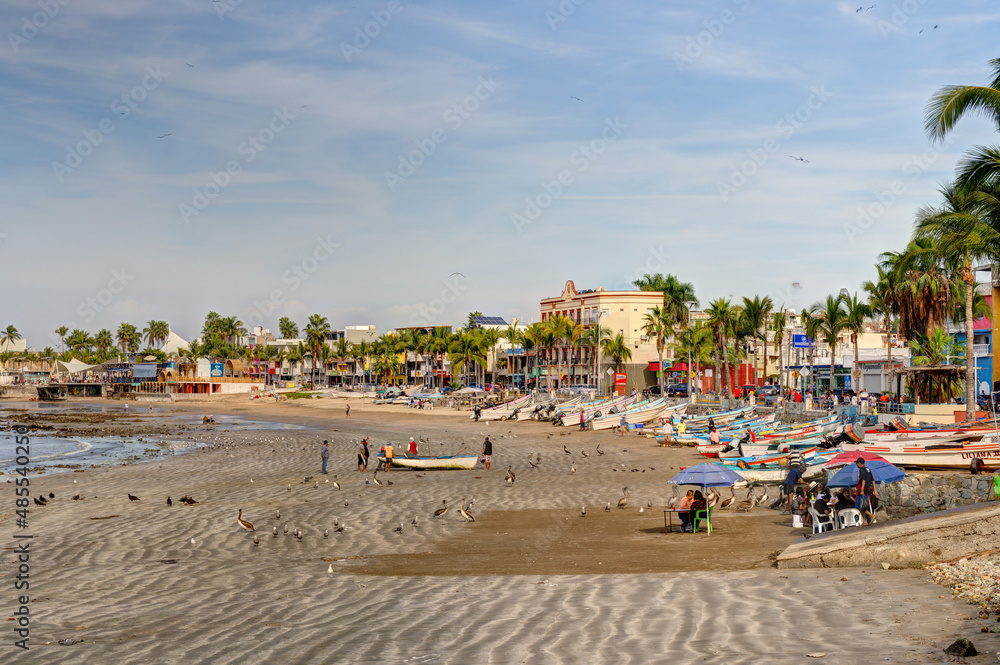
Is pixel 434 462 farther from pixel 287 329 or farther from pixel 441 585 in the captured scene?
pixel 287 329

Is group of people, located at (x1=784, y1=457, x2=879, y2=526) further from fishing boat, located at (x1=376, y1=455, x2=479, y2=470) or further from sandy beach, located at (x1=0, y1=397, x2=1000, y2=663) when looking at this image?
fishing boat, located at (x1=376, y1=455, x2=479, y2=470)

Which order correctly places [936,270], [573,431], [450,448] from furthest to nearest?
[573,431], [450,448], [936,270]

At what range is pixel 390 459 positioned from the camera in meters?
35.2

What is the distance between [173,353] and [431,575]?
588ft

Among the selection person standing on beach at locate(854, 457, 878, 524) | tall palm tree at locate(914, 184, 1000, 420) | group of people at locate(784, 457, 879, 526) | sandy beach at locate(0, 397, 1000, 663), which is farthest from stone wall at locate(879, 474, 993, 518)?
tall palm tree at locate(914, 184, 1000, 420)

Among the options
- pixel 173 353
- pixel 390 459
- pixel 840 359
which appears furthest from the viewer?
pixel 173 353

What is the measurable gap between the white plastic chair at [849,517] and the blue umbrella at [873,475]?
1.02 m

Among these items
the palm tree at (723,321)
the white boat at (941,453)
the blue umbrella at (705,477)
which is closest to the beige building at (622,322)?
the palm tree at (723,321)

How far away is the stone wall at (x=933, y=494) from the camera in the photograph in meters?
19.1

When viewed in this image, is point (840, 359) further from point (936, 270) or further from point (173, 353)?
point (173, 353)

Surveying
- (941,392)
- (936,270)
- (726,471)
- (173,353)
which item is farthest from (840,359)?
(173,353)

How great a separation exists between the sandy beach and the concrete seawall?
671mm

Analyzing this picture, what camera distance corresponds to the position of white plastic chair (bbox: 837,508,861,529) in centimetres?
1816

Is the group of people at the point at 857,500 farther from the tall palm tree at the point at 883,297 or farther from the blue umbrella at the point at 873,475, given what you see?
the tall palm tree at the point at 883,297
